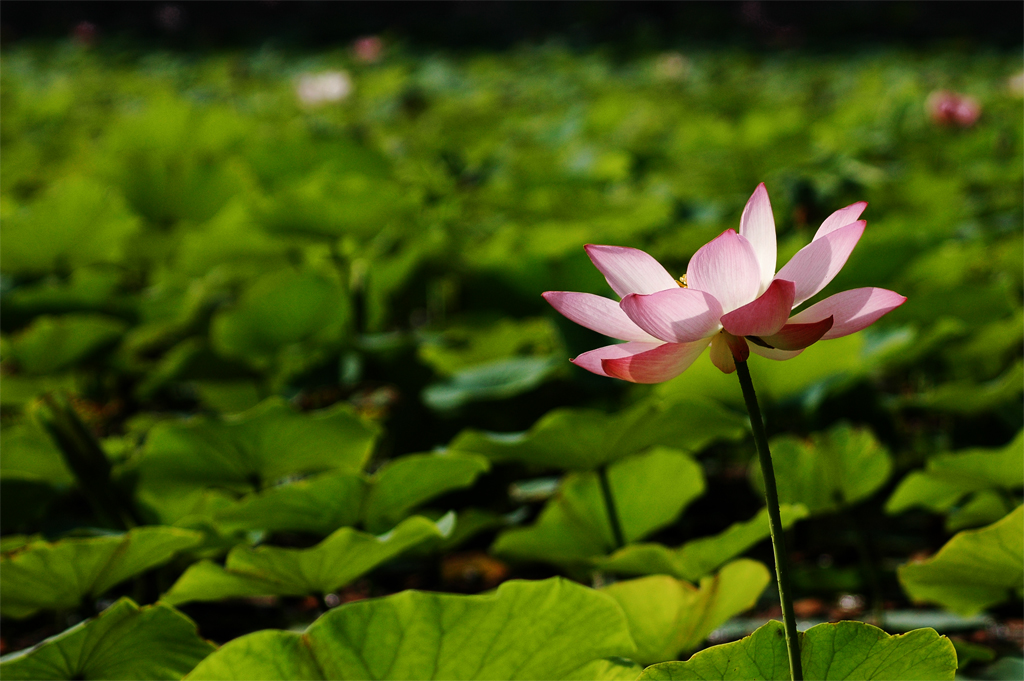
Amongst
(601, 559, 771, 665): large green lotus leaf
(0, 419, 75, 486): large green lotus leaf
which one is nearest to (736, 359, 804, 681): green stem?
(601, 559, 771, 665): large green lotus leaf

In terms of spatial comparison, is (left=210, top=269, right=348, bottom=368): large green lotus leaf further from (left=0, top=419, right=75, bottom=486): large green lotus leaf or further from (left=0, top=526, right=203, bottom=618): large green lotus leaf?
(left=0, top=526, right=203, bottom=618): large green lotus leaf

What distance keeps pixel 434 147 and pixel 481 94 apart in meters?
1.40

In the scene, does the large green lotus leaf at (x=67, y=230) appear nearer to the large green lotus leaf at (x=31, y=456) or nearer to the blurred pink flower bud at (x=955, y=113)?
the large green lotus leaf at (x=31, y=456)

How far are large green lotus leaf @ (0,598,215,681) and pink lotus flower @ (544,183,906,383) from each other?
1.06 feet

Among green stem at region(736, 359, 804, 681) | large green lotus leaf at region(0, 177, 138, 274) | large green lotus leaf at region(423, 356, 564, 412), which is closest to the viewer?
green stem at region(736, 359, 804, 681)

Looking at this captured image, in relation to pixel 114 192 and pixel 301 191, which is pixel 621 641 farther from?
pixel 114 192

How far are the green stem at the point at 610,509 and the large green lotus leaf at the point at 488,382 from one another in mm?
146

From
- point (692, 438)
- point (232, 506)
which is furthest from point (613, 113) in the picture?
point (232, 506)

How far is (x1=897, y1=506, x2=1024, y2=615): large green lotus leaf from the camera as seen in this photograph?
0.55 m

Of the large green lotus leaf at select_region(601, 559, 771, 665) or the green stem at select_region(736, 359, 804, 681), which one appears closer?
the green stem at select_region(736, 359, 804, 681)

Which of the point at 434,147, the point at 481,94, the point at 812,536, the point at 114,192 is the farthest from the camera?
the point at 481,94

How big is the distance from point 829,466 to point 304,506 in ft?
1.44

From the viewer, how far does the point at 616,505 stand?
2.51ft

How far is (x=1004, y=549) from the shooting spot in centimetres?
56
